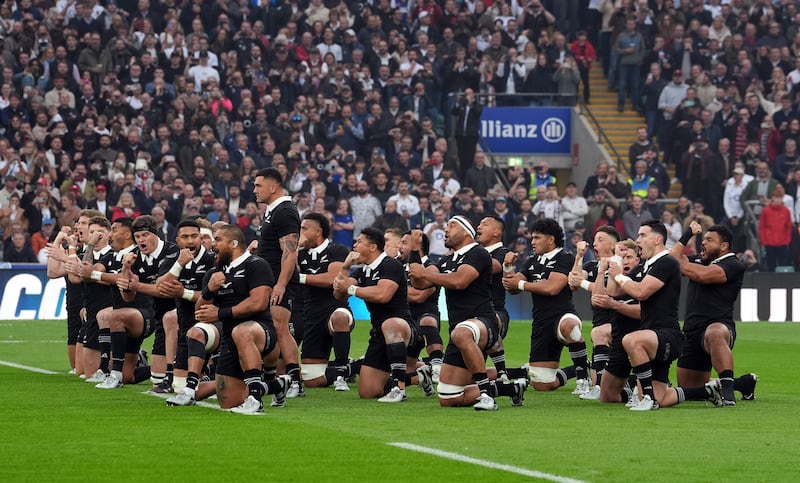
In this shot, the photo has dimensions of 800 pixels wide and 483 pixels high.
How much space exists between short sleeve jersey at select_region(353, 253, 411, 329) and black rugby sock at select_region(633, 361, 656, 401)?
283 centimetres

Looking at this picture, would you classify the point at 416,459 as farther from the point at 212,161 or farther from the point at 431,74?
the point at 431,74

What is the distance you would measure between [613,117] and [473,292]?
24.7 m

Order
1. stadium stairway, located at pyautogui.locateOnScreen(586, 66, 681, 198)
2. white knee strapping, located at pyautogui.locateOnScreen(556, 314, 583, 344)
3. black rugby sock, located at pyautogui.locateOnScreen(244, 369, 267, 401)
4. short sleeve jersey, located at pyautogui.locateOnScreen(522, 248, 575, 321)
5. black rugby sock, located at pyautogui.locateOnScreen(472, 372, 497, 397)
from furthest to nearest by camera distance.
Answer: stadium stairway, located at pyautogui.locateOnScreen(586, 66, 681, 198) < short sleeve jersey, located at pyautogui.locateOnScreen(522, 248, 575, 321) < white knee strapping, located at pyautogui.locateOnScreen(556, 314, 583, 344) < black rugby sock, located at pyautogui.locateOnScreen(472, 372, 497, 397) < black rugby sock, located at pyautogui.locateOnScreen(244, 369, 267, 401)

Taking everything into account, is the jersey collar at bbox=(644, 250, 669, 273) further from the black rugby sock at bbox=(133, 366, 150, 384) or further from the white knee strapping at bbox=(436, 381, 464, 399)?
the black rugby sock at bbox=(133, 366, 150, 384)

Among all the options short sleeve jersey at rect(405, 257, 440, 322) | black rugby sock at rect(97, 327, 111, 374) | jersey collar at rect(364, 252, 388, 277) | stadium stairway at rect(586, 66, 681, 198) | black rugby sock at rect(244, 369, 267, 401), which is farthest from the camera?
stadium stairway at rect(586, 66, 681, 198)

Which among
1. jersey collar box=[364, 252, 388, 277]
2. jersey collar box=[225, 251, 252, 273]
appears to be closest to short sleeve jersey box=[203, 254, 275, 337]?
jersey collar box=[225, 251, 252, 273]

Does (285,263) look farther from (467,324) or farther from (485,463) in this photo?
(485,463)

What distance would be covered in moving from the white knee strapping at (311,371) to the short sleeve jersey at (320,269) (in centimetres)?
59

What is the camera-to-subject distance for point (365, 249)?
1642 cm

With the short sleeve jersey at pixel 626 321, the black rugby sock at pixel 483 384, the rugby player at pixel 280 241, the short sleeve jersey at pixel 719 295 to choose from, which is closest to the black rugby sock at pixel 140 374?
the rugby player at pixel 280 241

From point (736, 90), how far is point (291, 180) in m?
11.7

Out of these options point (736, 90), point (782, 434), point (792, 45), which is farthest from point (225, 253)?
point (792, 45)

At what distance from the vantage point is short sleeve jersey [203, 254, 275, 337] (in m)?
14.1

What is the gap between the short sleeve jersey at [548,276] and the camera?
17.0 m
